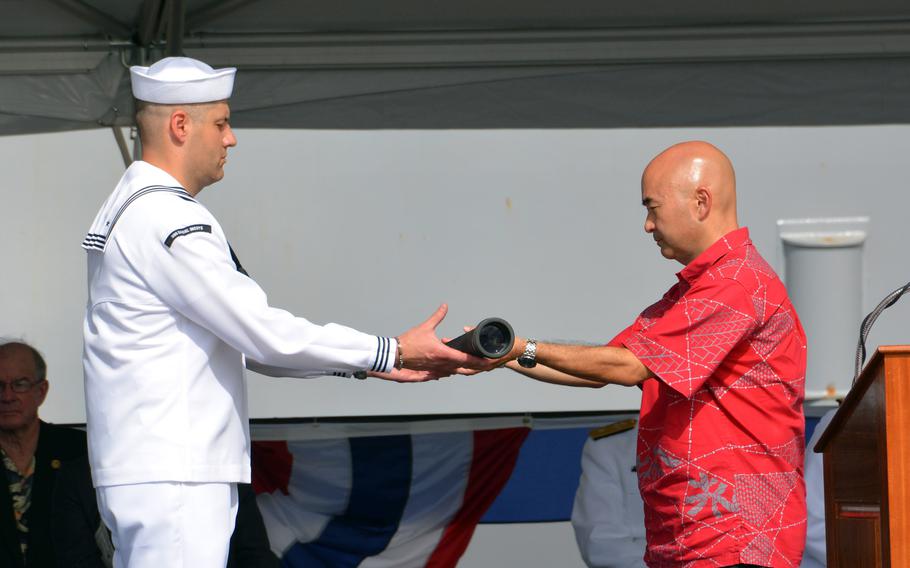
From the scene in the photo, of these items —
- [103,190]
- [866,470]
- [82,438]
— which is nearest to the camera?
[866,470]

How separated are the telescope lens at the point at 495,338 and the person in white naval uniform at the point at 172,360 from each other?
24 centimetres

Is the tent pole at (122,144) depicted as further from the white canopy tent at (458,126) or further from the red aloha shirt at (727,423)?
the red aloha shirt at (727,423)

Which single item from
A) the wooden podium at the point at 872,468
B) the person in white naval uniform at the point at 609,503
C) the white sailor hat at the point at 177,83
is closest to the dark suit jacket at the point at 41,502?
the person in white naval uniform at the point at 609,503

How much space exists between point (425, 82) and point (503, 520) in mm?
2003

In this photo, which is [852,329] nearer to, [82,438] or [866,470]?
[866,470]

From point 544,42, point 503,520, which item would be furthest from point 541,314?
point 544,42

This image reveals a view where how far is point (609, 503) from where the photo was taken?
5316 millimetres

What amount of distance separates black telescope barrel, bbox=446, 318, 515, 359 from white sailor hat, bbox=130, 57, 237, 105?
2.64ft

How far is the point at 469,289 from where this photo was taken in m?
5.59

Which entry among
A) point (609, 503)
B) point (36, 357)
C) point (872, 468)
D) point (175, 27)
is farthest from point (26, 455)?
point (872, 468)

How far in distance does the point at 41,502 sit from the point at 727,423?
3.04m

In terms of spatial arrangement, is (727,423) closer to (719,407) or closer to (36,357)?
(719,407)

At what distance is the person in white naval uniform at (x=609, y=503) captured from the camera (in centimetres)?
516

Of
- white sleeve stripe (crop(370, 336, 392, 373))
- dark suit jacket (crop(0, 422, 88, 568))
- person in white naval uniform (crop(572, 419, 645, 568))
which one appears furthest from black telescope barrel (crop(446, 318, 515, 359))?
dark suit jacket (crop(0, 422, 88, 568))
